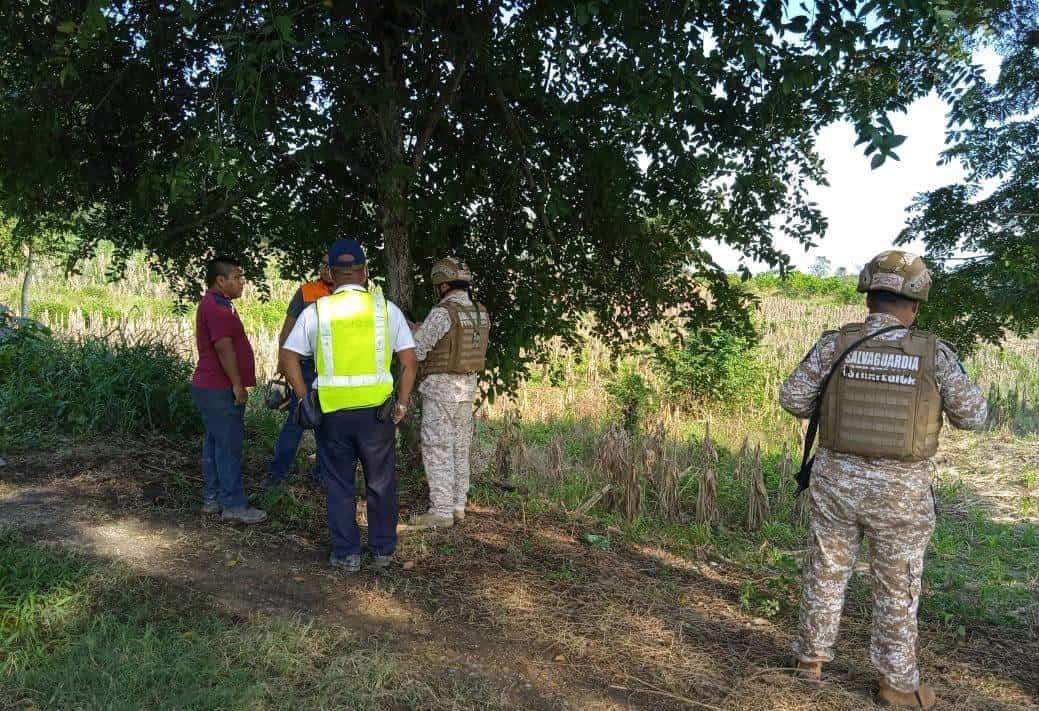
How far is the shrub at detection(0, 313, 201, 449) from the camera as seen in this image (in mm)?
6855

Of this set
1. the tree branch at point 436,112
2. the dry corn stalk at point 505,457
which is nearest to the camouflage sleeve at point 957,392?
the tree branch at point 436,112

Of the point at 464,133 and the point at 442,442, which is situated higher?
the point at 464,133

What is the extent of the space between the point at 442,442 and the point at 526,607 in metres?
1.46

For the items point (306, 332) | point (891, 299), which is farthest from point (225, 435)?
point (891, 299)

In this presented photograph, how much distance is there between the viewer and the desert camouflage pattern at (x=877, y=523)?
3.46 metres

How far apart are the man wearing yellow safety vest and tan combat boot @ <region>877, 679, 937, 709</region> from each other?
9.08ft

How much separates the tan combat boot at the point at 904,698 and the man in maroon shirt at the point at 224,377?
3.90 metres

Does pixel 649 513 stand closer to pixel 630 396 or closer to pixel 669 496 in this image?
pixel 669 496

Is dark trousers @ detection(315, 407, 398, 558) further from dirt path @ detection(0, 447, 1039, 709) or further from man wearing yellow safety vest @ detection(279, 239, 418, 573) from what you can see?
dirt path @ detection(0, 447, 1039, 709)

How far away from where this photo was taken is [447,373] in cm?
543

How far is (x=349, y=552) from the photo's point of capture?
15.3ft

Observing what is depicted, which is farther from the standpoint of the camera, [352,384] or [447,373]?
[447,373]

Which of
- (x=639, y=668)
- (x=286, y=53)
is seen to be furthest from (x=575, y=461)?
(x=286, y=53)

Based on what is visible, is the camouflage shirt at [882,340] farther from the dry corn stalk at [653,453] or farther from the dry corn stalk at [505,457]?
the dry corn stalk at [505,457]
